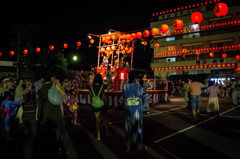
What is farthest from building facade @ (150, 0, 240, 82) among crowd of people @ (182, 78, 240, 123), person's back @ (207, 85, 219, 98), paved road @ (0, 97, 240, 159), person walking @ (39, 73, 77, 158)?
person walking @ (39, 73, 77, 158)

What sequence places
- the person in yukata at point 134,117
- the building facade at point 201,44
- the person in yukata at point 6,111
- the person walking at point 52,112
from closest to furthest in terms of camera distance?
1. the person walking at point 52,112
2. the person in yukata at point 134,117
3. the person in yukata at point 6,111
4. the building facade at point 201,44

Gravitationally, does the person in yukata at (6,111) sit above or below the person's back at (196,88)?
below

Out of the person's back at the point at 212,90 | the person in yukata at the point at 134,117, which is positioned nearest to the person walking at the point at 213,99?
the person's back at the point at 212,90

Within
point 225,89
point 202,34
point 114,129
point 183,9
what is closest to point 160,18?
point 183,9

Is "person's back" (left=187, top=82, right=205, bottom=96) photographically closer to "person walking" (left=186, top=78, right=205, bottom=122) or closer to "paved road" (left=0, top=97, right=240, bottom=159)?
"person walking" (left=186, top=78, right=205, bottom=122)

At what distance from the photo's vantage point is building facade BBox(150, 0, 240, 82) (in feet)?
99.7

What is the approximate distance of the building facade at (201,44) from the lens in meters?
30.4

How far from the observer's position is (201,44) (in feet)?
113

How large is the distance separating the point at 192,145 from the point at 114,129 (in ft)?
8.72

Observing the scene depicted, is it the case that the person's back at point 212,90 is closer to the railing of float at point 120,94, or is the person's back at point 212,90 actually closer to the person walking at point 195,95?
the person walking at point 195,95

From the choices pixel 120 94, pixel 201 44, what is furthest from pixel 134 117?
pixel 201 44

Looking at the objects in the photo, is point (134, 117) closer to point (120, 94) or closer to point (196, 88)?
point (196, 88)

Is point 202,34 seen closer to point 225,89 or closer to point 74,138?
point 225,89

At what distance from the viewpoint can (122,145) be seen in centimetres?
482
